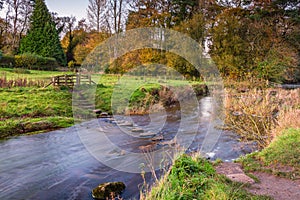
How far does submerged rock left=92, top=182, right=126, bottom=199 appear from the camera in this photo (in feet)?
19.1

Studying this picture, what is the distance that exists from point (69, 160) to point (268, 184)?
567 centimetres

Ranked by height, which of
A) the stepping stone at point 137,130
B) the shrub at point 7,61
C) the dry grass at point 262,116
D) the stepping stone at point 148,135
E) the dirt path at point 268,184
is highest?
the shrub at point 7,61

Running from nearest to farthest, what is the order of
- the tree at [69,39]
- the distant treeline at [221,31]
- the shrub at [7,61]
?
the distant treeline at [221,31] < the shrub at [7,61] < the tree at [69,39]

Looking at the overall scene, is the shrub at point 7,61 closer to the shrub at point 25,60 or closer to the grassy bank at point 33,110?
the shrub at point 25,60

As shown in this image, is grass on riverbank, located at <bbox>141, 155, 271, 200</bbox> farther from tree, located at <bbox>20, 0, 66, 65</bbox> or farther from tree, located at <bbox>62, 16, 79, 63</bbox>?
tree, located at <bbox>62, 16, 79, 63</bbox>

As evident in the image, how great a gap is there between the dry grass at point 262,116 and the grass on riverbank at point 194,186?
3843mm

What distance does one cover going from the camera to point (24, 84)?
55.6 feet

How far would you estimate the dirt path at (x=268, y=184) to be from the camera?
5.07 metres

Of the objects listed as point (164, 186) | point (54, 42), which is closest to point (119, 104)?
point (164, 186)

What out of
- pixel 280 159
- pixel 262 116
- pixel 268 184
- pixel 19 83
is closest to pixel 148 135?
pixel 262 116

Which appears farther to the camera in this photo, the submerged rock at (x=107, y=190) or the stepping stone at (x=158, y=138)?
the stepping stone at (x=158, y=138)

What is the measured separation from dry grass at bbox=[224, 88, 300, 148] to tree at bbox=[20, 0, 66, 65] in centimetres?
2517

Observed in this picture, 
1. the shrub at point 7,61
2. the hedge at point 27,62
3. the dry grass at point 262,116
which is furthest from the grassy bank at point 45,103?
the hedge at point 27,62

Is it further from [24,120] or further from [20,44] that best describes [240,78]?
[20,44]
